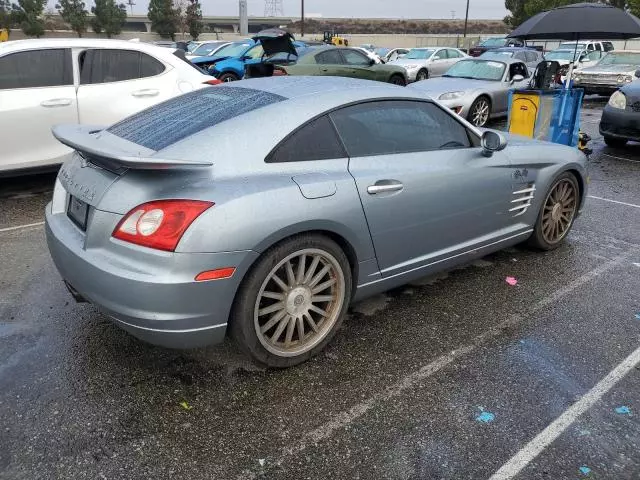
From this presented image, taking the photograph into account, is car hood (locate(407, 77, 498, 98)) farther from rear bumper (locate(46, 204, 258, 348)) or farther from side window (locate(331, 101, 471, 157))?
rear bumper (locate(46, 204, 258, 348))

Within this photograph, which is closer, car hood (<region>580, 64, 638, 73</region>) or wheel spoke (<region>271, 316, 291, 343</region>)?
wheel spoke (<region>271, 316, 291, 343</region>)

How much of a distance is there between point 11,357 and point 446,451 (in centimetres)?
239

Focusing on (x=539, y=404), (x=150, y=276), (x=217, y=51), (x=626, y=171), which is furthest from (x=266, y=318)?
(x=217, y=51)

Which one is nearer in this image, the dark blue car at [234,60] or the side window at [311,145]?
the side window at [311,145]

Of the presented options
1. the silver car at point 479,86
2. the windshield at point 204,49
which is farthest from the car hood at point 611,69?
the windshield at point 204,49

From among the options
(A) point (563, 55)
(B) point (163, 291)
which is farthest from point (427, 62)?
(B) point (163, 291)

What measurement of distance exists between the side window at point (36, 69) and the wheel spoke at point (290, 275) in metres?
4.44

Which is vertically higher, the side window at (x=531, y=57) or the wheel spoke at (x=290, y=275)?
the side window at (x=531, y=57)

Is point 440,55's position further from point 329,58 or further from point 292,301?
point 292,301

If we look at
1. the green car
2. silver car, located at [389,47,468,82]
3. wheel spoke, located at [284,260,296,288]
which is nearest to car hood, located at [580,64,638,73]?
silver car, located at [389,47,468,82]

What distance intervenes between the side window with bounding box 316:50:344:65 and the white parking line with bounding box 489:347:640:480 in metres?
11.7

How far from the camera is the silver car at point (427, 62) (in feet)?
64.6

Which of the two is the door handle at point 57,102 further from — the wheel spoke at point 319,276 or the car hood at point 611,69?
the car hood at point 611,69

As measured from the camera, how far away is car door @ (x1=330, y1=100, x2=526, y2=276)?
122 inches
